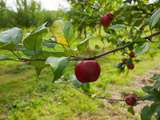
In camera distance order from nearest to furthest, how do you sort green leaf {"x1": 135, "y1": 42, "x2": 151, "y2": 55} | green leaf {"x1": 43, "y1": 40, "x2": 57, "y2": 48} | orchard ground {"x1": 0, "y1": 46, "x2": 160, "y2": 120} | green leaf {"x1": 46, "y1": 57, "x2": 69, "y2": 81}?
green leaf {"x1": 46, "y1": 57, "x2": 69, "y2": 81}
green leaf {"x1": 43, "y1": 40, "x2": 57, "y2": 48}
green leaf {"x1": 135, "y1": 42, "x2": 151, "y2": 55}
orchard ground {"x1": 0, "y1": 46, "x2": 160, "y2": 120}

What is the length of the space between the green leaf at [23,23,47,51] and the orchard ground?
2193 mm

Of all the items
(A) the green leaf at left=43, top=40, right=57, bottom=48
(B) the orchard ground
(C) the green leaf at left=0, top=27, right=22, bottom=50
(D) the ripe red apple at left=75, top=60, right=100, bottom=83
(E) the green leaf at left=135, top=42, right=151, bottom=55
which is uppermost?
(C) the green leaf at left=0, top=27, right=22, bottom=50

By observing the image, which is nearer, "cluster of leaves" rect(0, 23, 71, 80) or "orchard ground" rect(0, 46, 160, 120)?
"cluster of leaves" rect(0, 23, 71, 80)

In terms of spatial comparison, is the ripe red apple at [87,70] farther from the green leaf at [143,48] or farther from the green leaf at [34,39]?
the green leaf at [143,48]

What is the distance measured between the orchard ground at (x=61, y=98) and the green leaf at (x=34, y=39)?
2193mm

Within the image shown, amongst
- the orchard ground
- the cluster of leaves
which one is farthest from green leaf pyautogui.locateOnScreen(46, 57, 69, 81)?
the orchard ground

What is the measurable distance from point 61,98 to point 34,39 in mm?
3762

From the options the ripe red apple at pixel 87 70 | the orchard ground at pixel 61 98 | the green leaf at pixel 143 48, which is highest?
the green leaf at pixel 143 48

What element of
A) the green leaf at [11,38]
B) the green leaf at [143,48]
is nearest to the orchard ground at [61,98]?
the green leaf at [143,48]

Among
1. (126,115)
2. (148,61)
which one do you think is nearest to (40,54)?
(126,115)

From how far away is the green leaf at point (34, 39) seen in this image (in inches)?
22.7

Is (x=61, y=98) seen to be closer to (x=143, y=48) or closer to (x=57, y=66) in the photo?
(x=143, y=48)

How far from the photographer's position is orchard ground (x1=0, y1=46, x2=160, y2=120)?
145 inches

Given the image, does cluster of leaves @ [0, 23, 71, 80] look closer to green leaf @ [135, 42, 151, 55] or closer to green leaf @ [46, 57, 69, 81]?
green leaf @ [46, 57, 69, 81]
